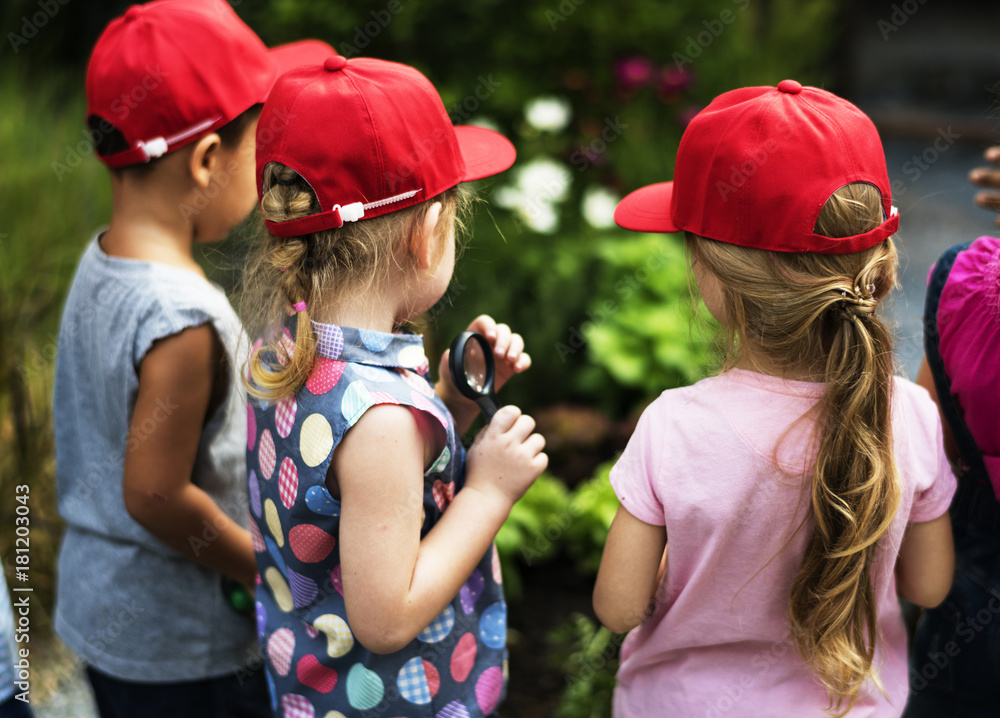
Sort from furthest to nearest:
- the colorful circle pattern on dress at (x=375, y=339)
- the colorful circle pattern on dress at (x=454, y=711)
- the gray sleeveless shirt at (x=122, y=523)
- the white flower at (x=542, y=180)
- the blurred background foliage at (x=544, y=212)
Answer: the white flower at (x=542, y=180) → the blurred background foliage at (x=544, y=212) → the gray sleeveless shirt at (x=122, y=523) → the colorful circle pattern on dress at (x=454, y=711) → the colorful circle pattern on dress at (x=375, y=339)

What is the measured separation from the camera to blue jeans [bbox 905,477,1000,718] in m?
1.47

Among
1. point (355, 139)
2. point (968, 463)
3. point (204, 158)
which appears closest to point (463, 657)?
point (355, 139)

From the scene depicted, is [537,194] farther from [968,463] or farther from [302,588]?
[302,588]

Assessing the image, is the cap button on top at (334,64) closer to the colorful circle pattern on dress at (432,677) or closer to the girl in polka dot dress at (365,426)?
the girl in polka dot dress at (365,426)

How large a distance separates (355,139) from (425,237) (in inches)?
6.9

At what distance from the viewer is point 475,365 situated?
1.42 meters

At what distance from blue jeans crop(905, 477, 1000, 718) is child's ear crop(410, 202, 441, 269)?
42.3 inches

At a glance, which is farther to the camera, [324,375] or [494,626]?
[494,626]

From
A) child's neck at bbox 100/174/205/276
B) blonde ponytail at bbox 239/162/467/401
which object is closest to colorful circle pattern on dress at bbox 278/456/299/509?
blonde ponytail at bbox 239/162/467/401

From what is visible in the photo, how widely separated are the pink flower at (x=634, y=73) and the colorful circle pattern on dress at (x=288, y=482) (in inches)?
139

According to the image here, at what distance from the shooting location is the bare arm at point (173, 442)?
1.49m

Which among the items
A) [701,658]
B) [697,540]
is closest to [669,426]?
[697,540]

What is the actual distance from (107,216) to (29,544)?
2135 millimetres

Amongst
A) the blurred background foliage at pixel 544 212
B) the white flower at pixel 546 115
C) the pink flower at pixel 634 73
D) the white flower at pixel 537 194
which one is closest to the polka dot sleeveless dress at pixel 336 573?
the blurred background foliage at pixel 544 212
